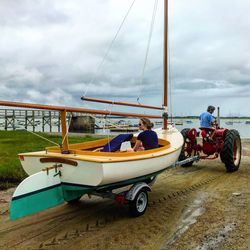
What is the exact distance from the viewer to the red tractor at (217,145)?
31.3 ft

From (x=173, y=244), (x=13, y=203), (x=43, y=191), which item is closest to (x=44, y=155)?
(x=43, y=191)

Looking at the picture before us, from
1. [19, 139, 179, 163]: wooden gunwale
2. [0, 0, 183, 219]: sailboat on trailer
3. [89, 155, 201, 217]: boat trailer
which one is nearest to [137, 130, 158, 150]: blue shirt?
[19, 139, 179, 163]: wooden gunwale

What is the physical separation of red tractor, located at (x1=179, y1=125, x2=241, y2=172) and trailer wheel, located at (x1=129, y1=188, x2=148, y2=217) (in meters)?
4.30

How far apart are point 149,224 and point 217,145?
16.8ft

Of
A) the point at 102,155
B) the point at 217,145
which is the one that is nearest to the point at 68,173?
the point at 102,155

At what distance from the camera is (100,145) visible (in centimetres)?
760

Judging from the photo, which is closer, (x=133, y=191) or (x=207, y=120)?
(x=133, y=191)

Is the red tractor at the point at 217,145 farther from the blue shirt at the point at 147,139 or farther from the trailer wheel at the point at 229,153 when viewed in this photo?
the blue shirt at the point at 147,139

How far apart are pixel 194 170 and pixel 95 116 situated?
5.01 metres

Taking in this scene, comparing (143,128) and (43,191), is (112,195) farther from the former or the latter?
(143,128)

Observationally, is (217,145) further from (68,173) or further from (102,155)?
(68,173)

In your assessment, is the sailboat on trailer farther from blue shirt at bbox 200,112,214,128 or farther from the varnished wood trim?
blue shirt at bbox 200,112,214,128

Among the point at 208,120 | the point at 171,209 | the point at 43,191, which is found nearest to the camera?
the point at 43,191

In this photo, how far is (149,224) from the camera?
5.34 m
